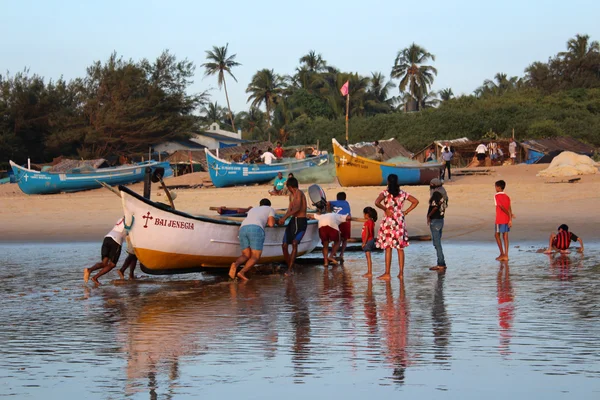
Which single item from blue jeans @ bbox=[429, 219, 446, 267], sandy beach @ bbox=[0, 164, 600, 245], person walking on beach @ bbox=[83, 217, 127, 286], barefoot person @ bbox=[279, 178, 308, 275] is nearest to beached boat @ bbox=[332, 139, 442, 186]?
sandy beach @ bbox=[0, 164, 600, 245]

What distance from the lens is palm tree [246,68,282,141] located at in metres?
74.9

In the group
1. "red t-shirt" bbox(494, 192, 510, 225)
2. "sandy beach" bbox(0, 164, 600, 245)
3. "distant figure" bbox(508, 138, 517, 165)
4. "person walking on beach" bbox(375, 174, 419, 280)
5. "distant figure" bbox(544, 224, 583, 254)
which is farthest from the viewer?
"distant figure" bbox(508, 138, 517, 165)

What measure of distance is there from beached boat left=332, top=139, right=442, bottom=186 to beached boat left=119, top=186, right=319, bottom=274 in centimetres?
1562

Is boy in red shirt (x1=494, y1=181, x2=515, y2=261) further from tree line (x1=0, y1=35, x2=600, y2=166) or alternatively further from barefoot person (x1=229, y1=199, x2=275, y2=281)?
tree line (x1=0, y1=35, x2=600, y2=166)

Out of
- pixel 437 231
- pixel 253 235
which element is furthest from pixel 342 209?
pixel 253 235

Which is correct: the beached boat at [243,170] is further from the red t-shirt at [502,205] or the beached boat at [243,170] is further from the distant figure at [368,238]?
the distant figure at [368,238]

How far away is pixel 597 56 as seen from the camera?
225 feet

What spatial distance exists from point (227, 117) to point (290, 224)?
8269 centimetres

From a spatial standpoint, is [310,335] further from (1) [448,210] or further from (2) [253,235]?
(1) [448,210]

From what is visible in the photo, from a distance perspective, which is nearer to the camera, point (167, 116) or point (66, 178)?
point (66, 178)

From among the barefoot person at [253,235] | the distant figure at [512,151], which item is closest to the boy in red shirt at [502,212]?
the barefoot person at [253,235]

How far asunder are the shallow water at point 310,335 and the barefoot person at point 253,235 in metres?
0.41

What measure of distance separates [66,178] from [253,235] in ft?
82.4

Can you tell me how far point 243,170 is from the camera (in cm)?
3478
